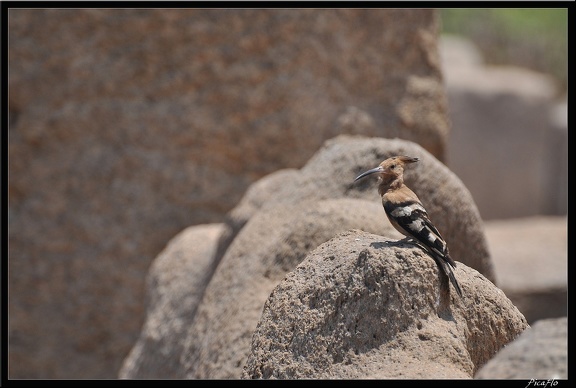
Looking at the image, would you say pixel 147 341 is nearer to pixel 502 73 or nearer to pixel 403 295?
pixel 403 295

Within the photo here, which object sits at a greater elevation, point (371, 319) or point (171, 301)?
point (371, 319)

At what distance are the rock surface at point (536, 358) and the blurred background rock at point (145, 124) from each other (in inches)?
147

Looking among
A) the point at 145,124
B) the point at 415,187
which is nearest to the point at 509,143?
the point at 145,124

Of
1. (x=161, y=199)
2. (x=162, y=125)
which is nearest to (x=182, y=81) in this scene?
(x=162, y=125)

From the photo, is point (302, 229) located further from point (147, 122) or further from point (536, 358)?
point (147, 122)

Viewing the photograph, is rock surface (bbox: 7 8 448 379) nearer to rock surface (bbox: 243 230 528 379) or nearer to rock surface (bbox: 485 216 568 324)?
rock surface (bbox: 485 216 568 324)

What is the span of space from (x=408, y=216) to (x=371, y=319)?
41cm

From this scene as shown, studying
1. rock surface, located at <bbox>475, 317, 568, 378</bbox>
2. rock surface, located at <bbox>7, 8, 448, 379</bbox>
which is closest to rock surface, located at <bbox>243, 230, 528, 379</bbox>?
rock surface, located at <bbox>475, 317, 568, 378</bbox>

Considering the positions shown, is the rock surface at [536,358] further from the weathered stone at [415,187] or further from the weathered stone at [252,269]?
the weathered stone at [415,187]

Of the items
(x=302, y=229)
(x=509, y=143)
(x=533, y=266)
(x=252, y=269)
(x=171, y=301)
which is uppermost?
(x=302, y=229)

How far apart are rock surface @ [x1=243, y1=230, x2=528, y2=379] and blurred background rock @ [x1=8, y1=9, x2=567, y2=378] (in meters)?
3.24

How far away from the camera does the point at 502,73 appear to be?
40.7ft

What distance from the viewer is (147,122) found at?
6219 millimetres

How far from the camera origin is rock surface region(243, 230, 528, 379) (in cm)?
278
